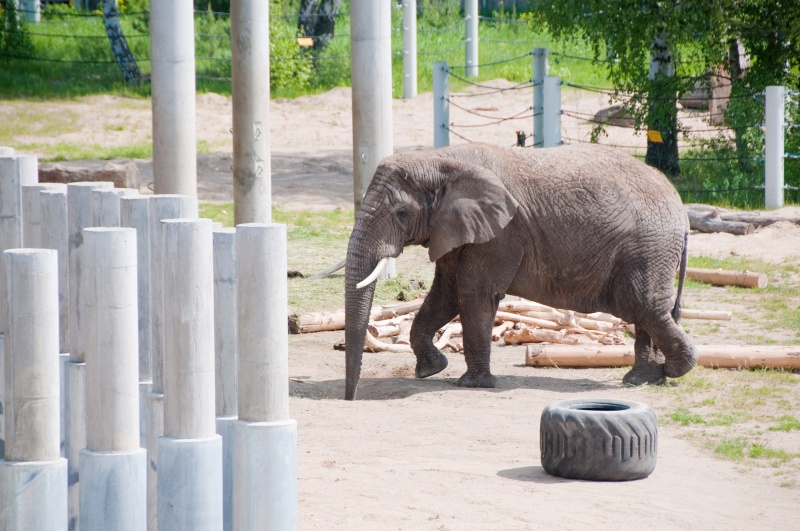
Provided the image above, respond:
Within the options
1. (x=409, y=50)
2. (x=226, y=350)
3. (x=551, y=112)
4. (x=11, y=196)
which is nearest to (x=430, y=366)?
(x=11, y=196)

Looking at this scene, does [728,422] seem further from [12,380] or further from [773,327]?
[12,380]

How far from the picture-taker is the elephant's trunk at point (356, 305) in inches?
322

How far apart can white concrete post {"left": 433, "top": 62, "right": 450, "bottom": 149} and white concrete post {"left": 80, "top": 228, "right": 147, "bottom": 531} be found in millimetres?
14813

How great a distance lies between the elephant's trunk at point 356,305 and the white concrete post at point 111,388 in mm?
3958

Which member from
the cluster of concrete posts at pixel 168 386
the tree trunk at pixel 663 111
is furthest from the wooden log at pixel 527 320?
the tree trunk at pixel 663 111

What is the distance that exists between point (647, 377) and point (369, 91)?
5.12 m

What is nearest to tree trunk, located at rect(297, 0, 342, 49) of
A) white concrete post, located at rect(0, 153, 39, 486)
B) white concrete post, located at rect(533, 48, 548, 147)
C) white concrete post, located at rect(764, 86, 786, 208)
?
white concrete post, located at rect(533, 48, 548, 147)

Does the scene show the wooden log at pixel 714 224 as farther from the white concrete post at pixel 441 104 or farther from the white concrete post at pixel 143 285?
the white concrete post at pixel 143 285

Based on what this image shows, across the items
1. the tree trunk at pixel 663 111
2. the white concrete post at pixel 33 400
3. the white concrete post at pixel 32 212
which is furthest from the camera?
the tree trunk at pixel 663 111

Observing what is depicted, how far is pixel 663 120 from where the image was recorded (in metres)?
18.2

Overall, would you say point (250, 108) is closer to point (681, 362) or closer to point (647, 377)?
point (647, 377)

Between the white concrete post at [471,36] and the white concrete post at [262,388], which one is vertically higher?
the white concrete post at [471,36]

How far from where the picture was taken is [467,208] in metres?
8.39

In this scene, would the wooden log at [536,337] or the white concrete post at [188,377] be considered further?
the wooden log at [536,337]
